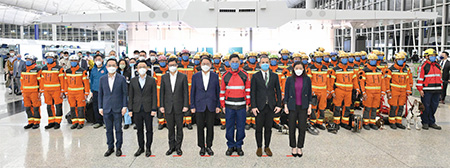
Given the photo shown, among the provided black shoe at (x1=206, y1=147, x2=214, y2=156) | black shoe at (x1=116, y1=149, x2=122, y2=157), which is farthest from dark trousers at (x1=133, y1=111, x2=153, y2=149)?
black shoe at (x1=206, y1=147, x2=214, y2=156)

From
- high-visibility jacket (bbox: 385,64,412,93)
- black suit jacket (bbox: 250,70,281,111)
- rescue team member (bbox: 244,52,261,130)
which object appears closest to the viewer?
black suit jacket (bbox: 250,70,281,111)

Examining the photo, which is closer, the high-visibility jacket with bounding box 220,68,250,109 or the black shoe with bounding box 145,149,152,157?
the high-visibility jacket with bounding box 220,68,250,109

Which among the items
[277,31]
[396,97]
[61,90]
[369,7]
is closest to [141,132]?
[61,90]

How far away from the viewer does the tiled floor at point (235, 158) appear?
4.49 m

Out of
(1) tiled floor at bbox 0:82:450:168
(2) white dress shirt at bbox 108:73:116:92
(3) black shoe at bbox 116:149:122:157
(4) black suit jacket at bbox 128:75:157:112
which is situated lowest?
(1) tiled floor at bbox 0:82:450:168

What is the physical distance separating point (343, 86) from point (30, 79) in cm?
717

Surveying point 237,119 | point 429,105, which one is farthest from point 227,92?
point 429,105

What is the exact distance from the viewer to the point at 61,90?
661cm

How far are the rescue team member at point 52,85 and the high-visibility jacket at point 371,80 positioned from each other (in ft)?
22.7

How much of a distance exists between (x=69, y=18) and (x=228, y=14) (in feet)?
27.4

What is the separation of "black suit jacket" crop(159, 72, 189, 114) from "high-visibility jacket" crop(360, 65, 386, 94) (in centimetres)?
412

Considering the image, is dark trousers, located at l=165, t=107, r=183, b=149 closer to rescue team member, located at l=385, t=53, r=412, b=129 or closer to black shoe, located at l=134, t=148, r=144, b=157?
black shoe, located at l=134, t=148, r=144, b=157

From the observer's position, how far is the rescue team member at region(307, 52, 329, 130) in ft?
21.3

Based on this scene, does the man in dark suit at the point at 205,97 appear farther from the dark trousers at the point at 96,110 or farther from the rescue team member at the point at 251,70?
the dark trousers at the point at 96,110
